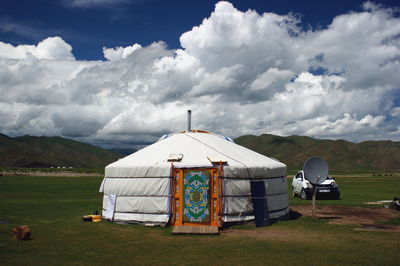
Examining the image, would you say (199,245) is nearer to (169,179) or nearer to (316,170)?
(169,179)

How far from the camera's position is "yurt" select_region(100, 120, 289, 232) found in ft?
37.2

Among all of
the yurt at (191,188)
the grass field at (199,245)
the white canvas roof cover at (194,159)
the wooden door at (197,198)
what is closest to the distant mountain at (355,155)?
the white canvas roof cover at (194,159)

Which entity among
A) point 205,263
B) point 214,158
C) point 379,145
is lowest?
point 205,263

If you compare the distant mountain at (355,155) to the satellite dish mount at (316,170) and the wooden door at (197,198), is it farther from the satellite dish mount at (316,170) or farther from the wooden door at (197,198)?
the wooden door at (197,198)

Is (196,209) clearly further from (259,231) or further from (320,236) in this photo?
(320,236)

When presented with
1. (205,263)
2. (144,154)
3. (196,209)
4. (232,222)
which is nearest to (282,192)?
(232,222)

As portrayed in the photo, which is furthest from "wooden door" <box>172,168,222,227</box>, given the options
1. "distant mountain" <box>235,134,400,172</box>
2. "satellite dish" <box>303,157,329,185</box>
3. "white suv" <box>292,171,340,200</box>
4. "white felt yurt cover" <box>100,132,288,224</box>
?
"distant mountain" <box>235,134,400,172</box>

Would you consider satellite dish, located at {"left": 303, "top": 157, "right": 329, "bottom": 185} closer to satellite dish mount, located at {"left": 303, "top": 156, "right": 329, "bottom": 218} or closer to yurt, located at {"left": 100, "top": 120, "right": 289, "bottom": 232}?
satellite dish mount, located at {"left": 303, "top": 156, "right": 329, "bottom": 218}

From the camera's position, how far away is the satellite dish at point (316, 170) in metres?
13.4

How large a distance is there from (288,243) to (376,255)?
2.04 metres

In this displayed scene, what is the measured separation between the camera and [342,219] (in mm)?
13164

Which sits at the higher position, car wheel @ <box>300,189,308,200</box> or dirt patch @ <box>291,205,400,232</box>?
car wheel @ <box>300,189,308,200</box>

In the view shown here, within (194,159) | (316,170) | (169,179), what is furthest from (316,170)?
(169,179)

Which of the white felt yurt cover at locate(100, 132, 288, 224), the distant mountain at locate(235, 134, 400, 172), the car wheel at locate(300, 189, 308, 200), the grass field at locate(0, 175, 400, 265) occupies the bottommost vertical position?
the grass field at locate(0, 175, 400, 265)
